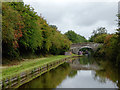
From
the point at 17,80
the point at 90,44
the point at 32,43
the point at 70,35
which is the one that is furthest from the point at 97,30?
the point at 17,80

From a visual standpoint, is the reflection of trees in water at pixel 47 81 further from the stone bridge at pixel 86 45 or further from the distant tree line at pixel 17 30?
the stone bridge at pixel 86 45

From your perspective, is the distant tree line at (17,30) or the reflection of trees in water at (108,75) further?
the distant tree line at (17,30)

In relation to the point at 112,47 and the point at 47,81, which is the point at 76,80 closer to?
the point at 47,81

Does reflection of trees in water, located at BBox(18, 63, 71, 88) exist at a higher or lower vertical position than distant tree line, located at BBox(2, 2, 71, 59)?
lower

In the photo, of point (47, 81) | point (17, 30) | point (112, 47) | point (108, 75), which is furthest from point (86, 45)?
point (47, 81)

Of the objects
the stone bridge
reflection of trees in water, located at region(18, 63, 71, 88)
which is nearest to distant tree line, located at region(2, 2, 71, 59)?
reflection of trees in water, located at region(18, 63, 71, 88)

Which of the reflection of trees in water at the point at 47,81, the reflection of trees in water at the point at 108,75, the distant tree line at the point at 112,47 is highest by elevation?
the distant tree line at the point at 112,47

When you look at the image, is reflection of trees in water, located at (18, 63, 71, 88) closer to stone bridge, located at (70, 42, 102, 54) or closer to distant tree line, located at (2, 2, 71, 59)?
distant tree line, located at (2, 2, 71, 59)

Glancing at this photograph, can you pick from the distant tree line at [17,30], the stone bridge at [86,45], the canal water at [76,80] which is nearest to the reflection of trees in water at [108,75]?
the canal water at [76,80]

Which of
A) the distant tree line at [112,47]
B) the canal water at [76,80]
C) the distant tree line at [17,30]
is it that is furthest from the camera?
the distant tree line at [112,47]

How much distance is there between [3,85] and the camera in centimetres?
918

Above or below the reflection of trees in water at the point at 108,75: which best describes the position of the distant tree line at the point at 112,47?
above

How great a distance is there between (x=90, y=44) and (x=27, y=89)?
49.2 metres

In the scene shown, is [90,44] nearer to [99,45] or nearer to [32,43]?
[99,45]
